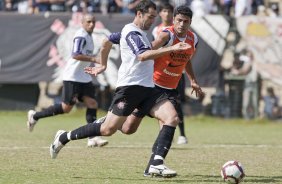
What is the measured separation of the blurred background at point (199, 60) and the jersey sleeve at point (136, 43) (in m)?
13.1

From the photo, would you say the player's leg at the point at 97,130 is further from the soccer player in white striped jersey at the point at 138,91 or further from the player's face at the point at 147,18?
the player's face at the point at 147,18

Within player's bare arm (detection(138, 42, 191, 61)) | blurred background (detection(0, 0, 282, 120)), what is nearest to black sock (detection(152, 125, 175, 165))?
player's bare arm (detection(138, 42, 191, 61))

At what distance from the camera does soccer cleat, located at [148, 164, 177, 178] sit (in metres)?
9.82

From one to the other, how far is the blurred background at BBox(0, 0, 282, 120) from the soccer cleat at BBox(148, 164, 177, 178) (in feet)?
43.7

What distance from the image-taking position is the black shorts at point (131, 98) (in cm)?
1015

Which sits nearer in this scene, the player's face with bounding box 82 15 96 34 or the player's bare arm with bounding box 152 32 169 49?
the player's bare arm with bounding box 152 32 169 49

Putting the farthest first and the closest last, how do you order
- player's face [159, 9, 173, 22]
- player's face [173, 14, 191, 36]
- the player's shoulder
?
the player's shoulder
player's face [159, 9, 173, 22]
player's face [173, 14, 191, 36]

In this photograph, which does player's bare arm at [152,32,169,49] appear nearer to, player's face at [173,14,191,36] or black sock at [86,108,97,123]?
player's face at [173,14,191,36]

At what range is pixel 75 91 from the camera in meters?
15.1

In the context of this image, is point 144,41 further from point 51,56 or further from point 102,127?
point 51,56

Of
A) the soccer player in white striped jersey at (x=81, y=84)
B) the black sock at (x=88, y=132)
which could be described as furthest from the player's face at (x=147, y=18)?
the soccer player in white striped jersey at (x=81, y=84)

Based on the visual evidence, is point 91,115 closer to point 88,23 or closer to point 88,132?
point 88,23

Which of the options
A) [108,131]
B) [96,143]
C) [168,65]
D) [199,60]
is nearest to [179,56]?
[168,65]

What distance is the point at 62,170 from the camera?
10617 mm
